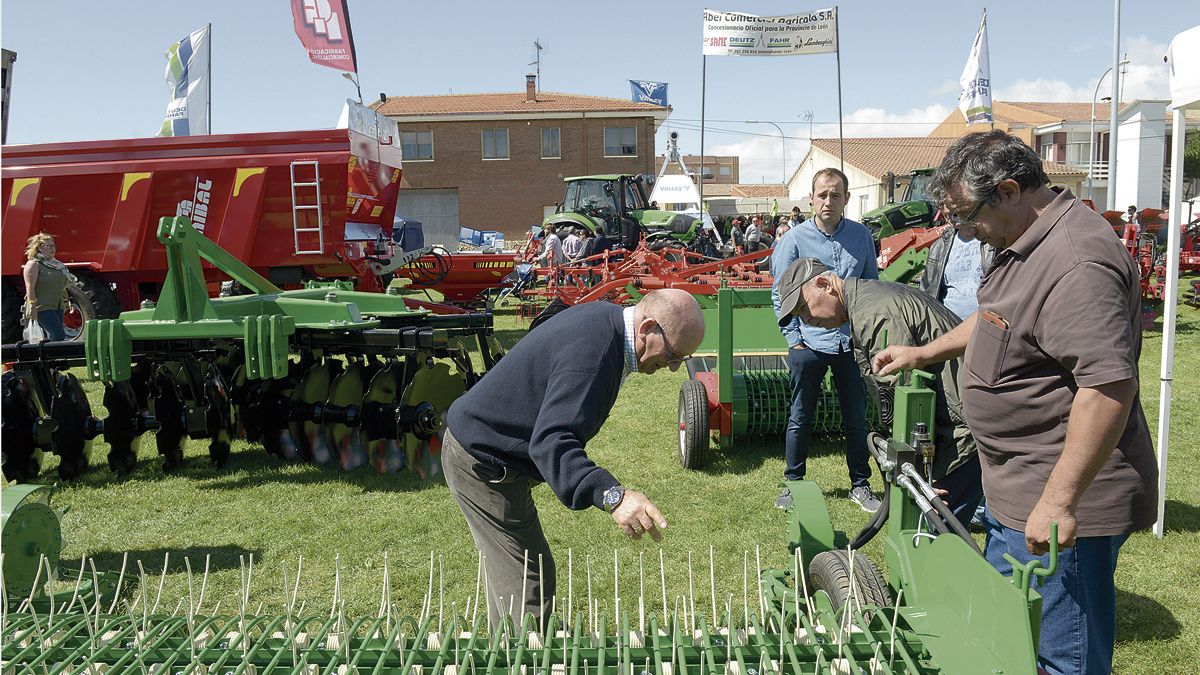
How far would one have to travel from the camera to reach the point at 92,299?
9.08 metres

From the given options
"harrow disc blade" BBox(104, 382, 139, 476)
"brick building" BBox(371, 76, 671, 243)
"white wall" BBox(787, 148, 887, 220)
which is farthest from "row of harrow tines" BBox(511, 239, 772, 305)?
"white wall" BBox(787, 148, 887, 220)

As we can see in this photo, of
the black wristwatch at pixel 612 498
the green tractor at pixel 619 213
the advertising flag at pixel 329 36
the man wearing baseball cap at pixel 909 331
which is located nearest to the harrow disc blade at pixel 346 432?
the man wearing baseball cap at pixel 909 331

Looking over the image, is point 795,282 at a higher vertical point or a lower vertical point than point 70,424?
higher

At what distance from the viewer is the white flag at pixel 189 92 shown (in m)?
13.9

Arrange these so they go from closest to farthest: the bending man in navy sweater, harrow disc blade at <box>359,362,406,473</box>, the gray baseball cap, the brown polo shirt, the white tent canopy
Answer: the brown polo shirt, the bending man in navy sweater, the gray baseball cap, the white tent canopy, harrow disc blade at <box>359,362,406,473</box>

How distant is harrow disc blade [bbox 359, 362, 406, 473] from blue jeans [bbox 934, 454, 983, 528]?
3.50 metres

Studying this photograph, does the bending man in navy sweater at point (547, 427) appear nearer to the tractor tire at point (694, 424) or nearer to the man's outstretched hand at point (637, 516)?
the man's outstretched hand at point (637, 516)

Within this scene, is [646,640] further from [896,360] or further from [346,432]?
[346,432]

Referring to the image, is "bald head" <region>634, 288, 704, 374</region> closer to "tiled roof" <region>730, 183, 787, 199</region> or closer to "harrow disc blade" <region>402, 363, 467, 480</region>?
"harrow disc blade" <region>402, 363, 467, 480</region>

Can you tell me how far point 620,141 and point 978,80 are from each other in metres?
19.1

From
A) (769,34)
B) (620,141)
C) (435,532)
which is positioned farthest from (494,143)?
(435,532)

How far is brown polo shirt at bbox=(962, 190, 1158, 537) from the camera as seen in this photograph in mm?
1906

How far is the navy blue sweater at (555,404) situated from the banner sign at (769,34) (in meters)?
17.6

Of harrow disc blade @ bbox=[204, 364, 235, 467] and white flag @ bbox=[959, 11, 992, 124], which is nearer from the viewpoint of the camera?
harrow disc blade @ bbox=[204, 364, 235, 467]
